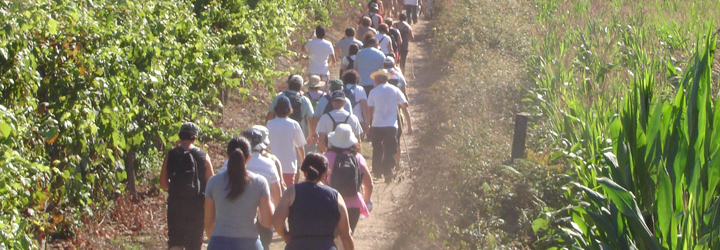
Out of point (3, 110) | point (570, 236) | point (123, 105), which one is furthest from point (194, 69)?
point (570, 236)

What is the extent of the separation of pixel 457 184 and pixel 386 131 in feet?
5.41

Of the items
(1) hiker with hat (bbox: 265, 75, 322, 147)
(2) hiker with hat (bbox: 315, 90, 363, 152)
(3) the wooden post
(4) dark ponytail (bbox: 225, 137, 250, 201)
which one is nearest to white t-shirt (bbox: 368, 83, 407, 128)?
(1) hiker with hat (bbox: 265, 75, 322, 147)

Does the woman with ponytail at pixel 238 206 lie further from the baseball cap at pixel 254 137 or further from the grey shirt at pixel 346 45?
the grey shirt at pixel 346 45

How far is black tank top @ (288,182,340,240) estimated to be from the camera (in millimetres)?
5117

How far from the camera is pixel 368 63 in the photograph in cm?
1120

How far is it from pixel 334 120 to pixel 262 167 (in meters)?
2.07

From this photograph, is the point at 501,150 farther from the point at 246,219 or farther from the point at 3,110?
the point at 3,110

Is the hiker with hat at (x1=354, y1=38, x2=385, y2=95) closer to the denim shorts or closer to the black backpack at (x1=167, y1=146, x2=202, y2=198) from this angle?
the black backpack at (x1=167, y1=146, x2=202, y2=198)

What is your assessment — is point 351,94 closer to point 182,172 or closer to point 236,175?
point 182,172

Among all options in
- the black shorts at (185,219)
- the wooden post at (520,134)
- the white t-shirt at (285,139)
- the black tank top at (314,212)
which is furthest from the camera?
the wooden post at (520,134)

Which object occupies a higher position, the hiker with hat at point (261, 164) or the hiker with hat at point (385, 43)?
the hiker with hat at point (385, 43)

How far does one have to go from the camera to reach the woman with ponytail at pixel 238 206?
5293 millimetres

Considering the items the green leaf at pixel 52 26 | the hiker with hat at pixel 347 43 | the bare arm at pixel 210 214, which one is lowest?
the bare arm at pixel 210 214

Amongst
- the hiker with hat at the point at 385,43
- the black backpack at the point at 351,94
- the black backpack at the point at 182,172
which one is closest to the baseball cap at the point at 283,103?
the black backpack at the point at 182,172
